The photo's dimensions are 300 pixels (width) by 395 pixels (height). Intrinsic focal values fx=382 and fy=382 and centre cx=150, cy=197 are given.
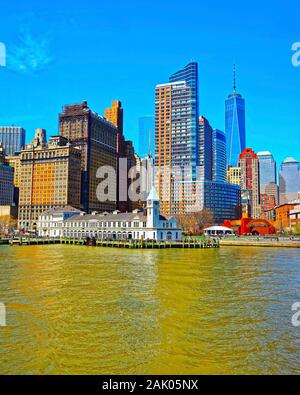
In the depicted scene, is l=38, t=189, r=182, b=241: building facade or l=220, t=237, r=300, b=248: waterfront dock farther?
l=38, t=189, r=182, b=241: building facade

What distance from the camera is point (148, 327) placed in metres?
21.8

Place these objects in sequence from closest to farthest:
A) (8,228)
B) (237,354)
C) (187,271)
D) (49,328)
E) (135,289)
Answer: (237,354), (49,328), (135,289), (187,271), (8,228)

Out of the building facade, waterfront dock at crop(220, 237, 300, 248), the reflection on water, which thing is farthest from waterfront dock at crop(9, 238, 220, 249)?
the reflection on water

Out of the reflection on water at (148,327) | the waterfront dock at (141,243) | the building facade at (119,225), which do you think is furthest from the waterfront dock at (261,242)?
the reflection on water at (148,327)

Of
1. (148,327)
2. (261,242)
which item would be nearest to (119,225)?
(261,242)

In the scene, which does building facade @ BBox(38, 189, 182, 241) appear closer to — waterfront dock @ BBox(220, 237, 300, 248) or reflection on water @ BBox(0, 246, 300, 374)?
waterfront dock @ BBox(220, 237, 300, 248)

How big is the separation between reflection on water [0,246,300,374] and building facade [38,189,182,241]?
77077 mm

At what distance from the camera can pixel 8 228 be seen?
18562cm

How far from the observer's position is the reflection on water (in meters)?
16.7

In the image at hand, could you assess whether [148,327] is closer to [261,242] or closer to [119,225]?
[261,242]

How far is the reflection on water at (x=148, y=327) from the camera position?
1666 centimetres
